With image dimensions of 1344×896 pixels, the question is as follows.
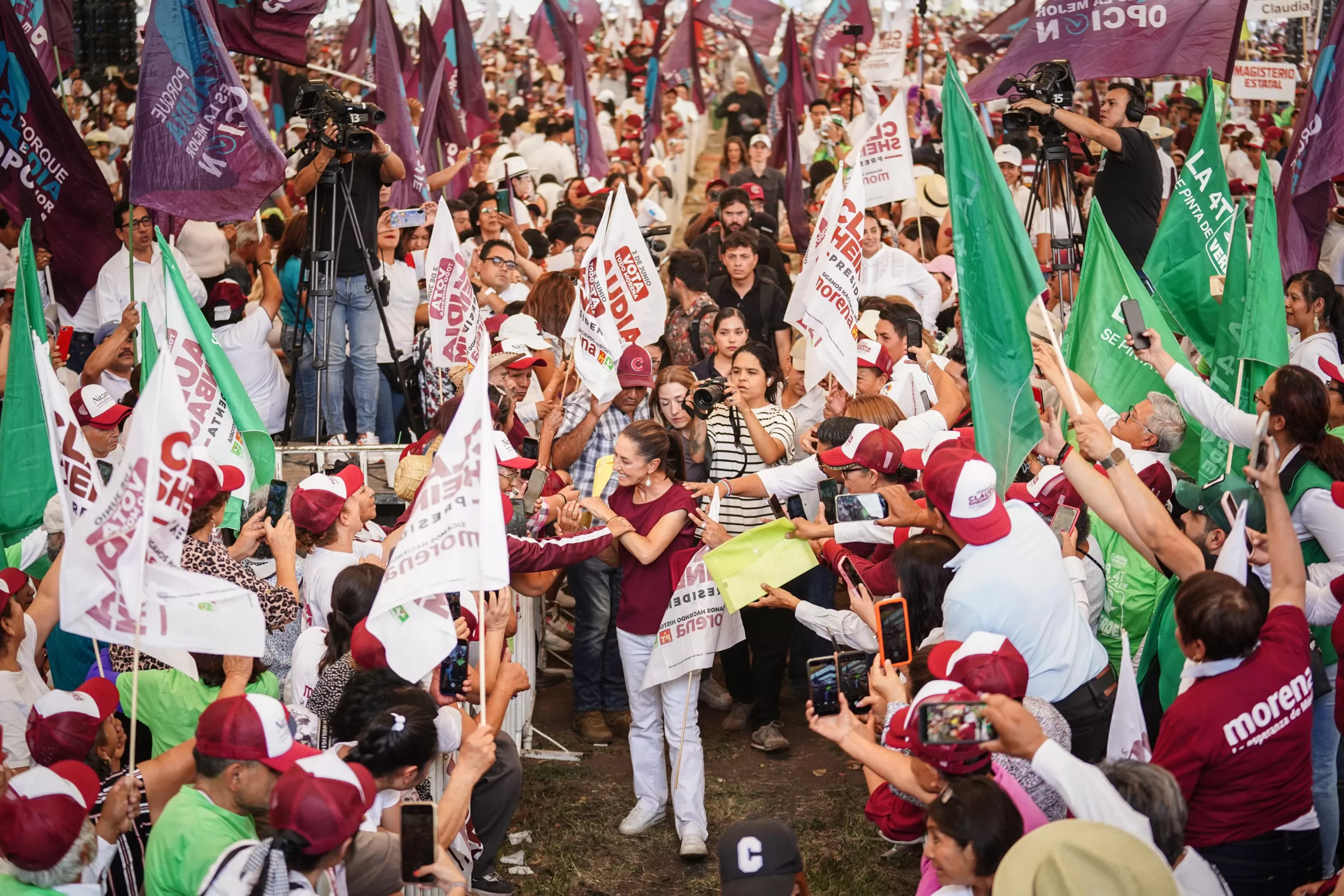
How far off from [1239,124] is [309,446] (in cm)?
1332

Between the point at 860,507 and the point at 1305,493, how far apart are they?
6.19 ft

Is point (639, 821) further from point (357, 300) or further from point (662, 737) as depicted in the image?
point (357, 300)

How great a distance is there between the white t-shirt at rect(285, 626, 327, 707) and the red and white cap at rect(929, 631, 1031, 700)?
2.32m

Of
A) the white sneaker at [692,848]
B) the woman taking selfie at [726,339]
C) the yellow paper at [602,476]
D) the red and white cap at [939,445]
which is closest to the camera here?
the red and white cap at [939,445]

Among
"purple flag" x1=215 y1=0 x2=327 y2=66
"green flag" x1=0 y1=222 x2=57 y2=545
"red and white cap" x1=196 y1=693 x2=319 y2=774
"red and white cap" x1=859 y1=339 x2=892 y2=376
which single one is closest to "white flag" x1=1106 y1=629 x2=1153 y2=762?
"red and white cap" x1=196 y1=693 x2=319 y2=774

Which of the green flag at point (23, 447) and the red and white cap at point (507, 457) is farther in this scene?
the red and white cap at point (507, 457)

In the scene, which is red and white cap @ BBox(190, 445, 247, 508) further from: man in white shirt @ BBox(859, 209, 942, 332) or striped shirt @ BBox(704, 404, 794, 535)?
man in white shirt @ BBox(859, 209, 942, 332)

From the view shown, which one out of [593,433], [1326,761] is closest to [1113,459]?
[1326,761]

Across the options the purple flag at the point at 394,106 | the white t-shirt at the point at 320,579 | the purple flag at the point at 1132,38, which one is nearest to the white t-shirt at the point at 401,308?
the purple flag at the point at 394,106

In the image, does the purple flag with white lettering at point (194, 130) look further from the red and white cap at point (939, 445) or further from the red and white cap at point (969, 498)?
the red and white cap at point (969, 498)

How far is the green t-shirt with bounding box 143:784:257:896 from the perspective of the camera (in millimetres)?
3795

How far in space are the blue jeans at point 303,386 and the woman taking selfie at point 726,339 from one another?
253cm

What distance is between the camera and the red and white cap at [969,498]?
4.80 m

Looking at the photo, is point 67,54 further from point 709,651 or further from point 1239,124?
point 1239,124
